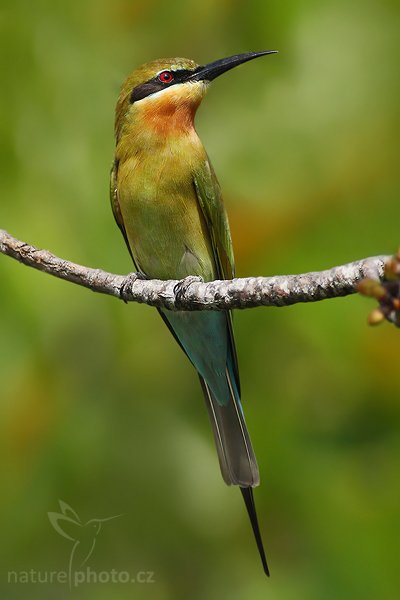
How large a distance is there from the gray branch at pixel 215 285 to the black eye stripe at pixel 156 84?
0.80 m

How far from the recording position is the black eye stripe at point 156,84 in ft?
11.3

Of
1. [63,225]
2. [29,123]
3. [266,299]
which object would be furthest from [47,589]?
[29,123]

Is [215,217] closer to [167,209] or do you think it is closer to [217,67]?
[167,209]

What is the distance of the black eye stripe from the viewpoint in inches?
135

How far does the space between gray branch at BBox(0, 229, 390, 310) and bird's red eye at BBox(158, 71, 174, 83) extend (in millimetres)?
837

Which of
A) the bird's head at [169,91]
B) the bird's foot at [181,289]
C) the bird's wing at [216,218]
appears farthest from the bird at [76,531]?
the bird's head at [169,91]

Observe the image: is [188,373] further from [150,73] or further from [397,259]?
[397,259]

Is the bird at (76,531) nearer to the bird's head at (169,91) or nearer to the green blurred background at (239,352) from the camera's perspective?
the green blurred background at (239,352)

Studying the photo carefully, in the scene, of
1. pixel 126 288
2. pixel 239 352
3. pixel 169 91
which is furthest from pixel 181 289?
pixel 169 91

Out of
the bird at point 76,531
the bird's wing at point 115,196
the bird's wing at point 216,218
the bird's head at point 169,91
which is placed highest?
the bird's head at point 169,91

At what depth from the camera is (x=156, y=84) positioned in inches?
135

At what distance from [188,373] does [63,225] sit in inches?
27.9

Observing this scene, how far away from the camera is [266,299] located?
2.27 metres

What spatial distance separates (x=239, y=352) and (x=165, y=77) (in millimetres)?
1042
